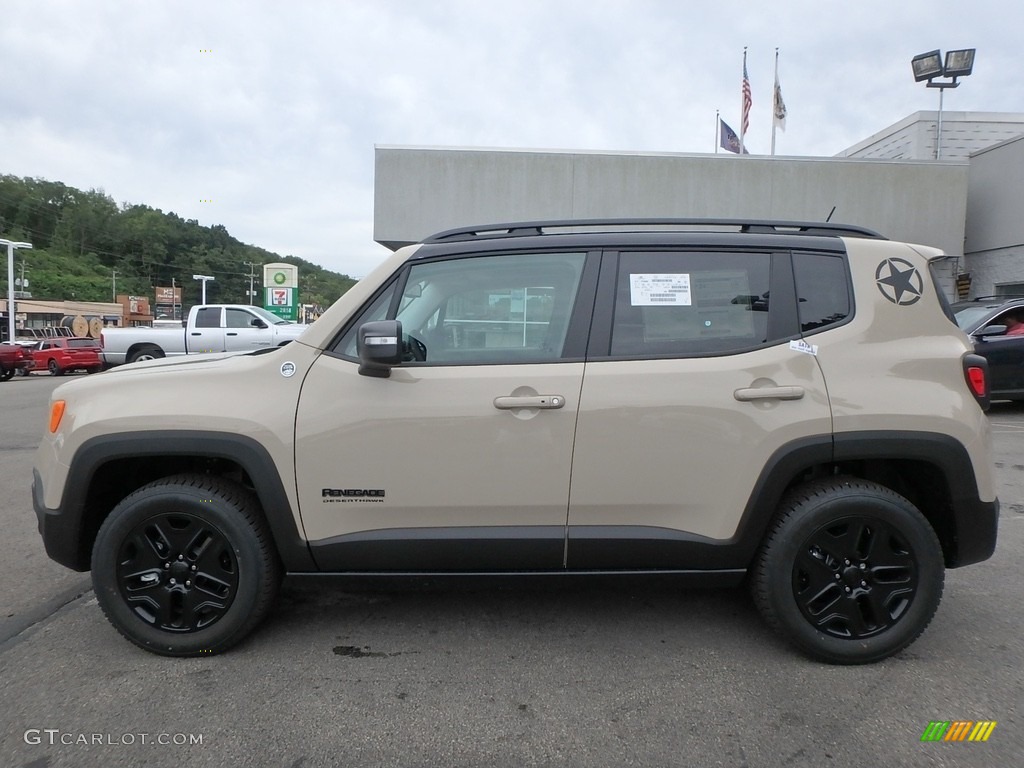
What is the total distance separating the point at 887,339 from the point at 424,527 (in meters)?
2.14

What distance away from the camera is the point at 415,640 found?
3199 mm

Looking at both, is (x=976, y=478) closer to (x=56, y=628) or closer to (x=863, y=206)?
(x=56, y=628)

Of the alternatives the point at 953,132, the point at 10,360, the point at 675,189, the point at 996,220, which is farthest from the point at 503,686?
the point at 953,132

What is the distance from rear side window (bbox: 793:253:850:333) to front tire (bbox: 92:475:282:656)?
2.56m

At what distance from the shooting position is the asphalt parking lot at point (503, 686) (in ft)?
7.88

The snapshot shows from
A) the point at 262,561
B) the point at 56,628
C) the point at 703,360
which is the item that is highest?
the point at 703,360

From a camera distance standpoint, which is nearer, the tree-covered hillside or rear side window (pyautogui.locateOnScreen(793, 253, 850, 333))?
rear side window (pyautogui.locateOnScreen(793, 253, 850, 333))

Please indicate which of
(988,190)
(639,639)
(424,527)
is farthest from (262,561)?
(988,190)

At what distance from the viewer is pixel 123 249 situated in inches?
4289

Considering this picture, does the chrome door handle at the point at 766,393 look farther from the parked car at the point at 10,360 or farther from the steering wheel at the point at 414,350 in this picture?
the parked car at the point at 10,360

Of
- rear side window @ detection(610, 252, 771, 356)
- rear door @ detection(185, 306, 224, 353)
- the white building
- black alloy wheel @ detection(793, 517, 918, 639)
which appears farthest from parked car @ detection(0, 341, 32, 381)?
black alloy wheel @ detection(793, 517, 918, 639)

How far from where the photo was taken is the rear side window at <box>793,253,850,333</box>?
3018 mm

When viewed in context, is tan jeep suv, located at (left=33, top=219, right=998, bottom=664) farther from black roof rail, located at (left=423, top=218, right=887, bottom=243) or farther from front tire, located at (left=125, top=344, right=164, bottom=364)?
front tire, located at (left=125, top=344, right=164, bottom=364)

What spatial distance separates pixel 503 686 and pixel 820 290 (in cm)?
217
